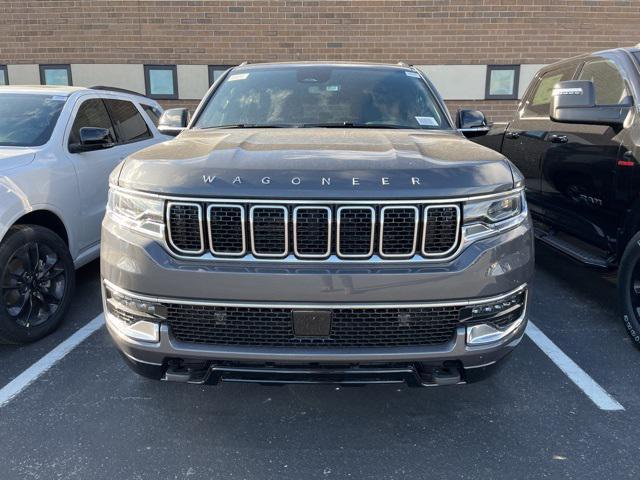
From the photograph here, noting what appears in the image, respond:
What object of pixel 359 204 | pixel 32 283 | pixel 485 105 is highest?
pixel 359 204

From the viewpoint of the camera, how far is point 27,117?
14.9 feet

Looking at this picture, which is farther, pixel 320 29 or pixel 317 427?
pixel 320 29

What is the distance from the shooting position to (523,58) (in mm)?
11516

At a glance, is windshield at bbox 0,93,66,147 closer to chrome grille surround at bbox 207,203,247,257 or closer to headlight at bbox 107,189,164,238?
headlight at bbox 107,189,164,238

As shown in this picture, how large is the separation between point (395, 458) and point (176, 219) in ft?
5.18

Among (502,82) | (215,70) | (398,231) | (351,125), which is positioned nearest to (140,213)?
(398,231)

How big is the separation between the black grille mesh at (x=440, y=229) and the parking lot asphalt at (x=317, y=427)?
1.08m

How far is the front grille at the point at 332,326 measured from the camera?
2338 mm

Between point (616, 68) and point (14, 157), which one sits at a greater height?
point (616, 68)

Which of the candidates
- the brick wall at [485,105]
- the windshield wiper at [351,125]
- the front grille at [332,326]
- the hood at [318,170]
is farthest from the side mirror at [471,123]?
the brick wall at [485,105]

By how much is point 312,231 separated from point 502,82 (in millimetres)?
10830

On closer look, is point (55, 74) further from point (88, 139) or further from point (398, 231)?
point (398, 231)

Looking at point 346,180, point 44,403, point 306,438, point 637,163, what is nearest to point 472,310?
point 346,180

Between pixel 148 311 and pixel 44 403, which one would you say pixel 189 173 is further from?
pixel 44 403
